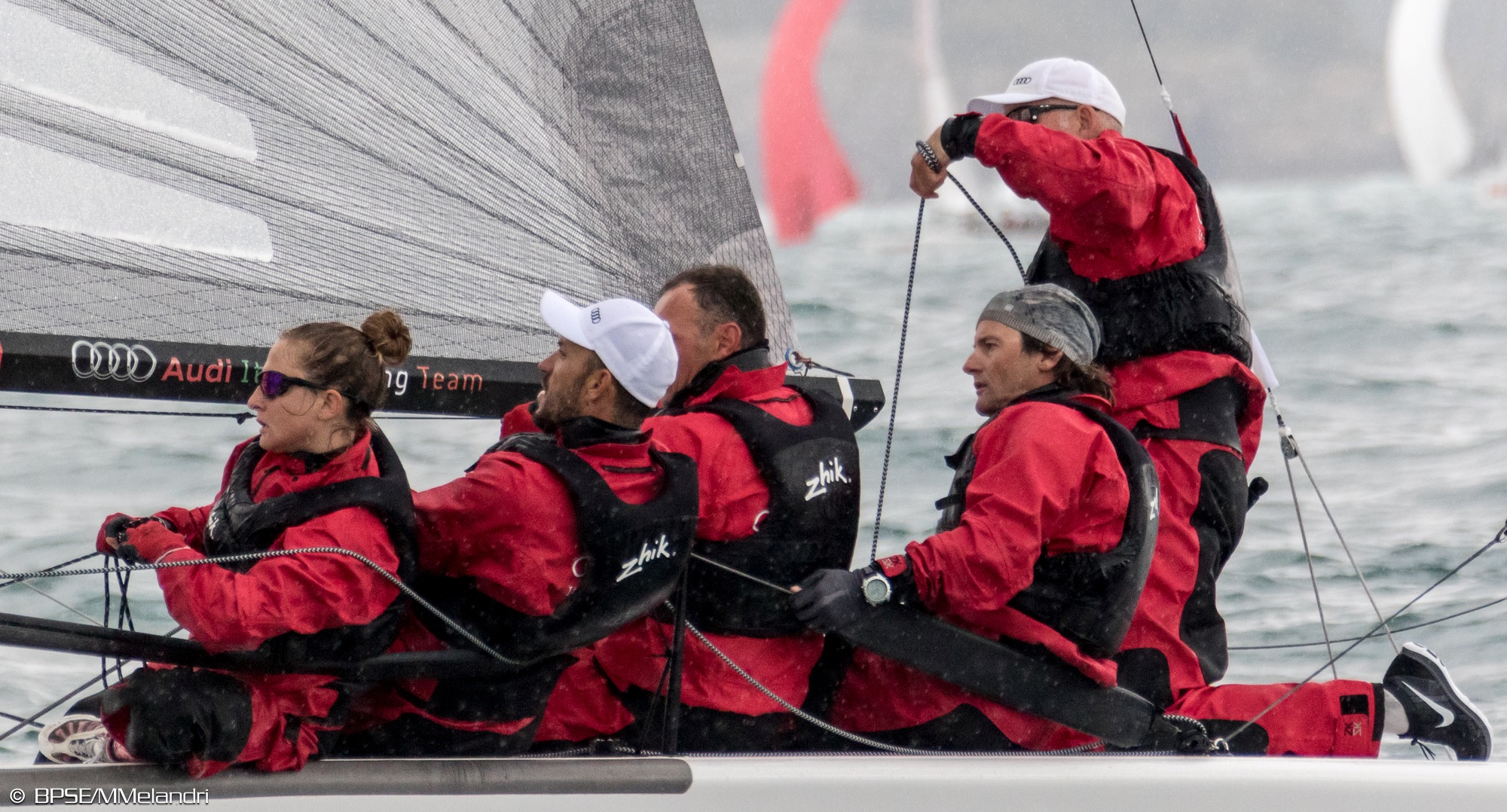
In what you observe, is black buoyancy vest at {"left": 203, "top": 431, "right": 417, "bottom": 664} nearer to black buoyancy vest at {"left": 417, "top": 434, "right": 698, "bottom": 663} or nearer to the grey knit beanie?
black buoyancy vest at {"left": 417, "top": 434, "right": 698, "bottom": 663}

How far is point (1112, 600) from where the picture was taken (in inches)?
71.7

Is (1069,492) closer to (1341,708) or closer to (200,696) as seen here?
(1341,708)

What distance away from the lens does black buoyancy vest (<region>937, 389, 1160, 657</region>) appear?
1.81m

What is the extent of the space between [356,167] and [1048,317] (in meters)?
0.88

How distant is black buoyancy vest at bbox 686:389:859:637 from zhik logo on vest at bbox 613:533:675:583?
13 centimetres

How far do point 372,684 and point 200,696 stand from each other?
227mm

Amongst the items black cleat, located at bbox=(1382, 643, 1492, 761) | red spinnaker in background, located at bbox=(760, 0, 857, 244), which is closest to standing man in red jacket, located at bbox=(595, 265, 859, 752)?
black cleat, located at bbox=(1382, 643, 1492, 761)

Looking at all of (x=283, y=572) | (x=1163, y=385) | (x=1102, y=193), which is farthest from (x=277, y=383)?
(x=1163, y=385)

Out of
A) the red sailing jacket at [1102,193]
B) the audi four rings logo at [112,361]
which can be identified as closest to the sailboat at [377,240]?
the audi four rings logo at [112,361]

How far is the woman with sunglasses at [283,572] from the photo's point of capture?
1.42 meters

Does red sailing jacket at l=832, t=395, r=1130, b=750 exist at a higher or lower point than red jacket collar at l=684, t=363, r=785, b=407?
lower

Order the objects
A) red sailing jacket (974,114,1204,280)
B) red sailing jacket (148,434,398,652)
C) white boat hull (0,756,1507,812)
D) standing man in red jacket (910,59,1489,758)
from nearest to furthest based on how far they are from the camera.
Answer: red sailing jacket (148,434,398,652), white boat hull (0,756,1507,812), red sailing jacket (974,114,1204,280), standing man in red jacket (910,59,1489,758)

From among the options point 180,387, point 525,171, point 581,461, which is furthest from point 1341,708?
point 180,387

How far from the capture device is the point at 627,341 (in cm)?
162
